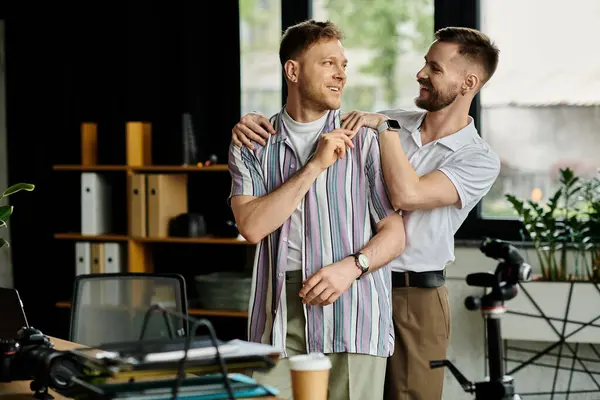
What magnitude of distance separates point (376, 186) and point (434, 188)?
253mm

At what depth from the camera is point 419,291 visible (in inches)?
121

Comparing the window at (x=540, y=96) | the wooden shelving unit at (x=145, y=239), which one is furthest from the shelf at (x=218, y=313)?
the window at (x=540, y=96)

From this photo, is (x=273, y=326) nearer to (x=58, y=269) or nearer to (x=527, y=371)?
(x=527, y=371)

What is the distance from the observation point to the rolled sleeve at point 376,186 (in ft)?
9.19

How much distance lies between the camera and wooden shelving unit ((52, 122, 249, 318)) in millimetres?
5272

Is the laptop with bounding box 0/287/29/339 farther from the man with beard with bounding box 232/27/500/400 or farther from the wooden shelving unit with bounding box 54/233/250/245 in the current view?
the wooden shelving unit with bounding box 54/233/250/245

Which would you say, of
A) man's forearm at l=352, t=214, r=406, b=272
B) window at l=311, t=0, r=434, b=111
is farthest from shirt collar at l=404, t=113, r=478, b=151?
window at l=311, t=0, r=434, b=111

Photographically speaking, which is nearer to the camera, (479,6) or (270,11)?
(479,6)

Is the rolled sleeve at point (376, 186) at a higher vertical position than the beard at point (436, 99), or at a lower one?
lower

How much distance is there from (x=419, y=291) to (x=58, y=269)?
11.2 ft

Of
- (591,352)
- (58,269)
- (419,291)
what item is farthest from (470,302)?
(58,269)

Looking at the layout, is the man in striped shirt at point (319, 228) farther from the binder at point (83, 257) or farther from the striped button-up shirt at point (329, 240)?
the binder at point (83, 257)

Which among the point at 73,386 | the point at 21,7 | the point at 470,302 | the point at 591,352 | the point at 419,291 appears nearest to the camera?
the point at 470,302

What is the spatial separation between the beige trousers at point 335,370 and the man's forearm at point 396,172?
37cm
